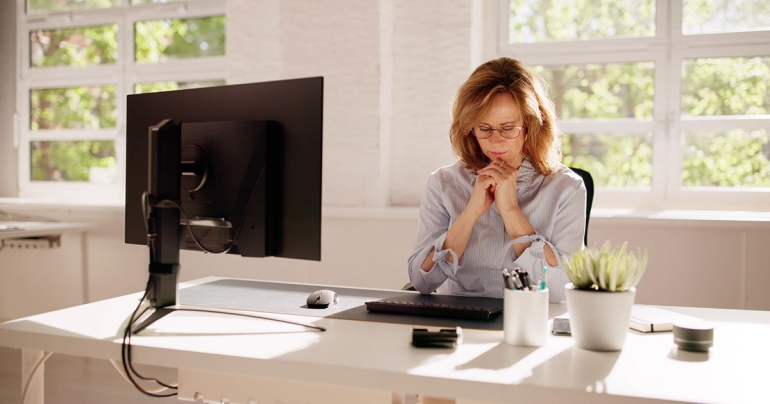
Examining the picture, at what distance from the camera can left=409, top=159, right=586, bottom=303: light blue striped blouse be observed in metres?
1.77

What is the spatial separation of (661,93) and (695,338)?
7.36ft

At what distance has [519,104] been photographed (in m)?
1.81

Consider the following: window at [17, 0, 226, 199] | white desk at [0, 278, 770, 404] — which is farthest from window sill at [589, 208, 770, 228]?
window at [17, 0, 226, 199]

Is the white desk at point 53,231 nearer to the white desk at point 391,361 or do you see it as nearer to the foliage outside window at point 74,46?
the foliage outside window at point 74,46

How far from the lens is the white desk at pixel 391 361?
0.99m

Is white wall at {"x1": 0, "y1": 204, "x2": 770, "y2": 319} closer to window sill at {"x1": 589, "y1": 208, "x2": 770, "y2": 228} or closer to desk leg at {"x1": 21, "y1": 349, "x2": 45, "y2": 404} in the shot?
window sill at {"x1": 589, "y1": 208, "x2": 770, "y2": 228}

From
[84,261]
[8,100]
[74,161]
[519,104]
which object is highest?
[8,100]

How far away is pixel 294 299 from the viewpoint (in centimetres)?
168

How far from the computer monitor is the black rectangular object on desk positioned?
215mm

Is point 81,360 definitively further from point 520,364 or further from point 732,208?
point 732,208

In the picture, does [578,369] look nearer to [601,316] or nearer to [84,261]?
[601,316]

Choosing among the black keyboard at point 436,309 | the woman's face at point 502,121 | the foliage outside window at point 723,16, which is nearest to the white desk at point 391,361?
the black keyboard at point 436,309

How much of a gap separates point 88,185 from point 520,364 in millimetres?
3817

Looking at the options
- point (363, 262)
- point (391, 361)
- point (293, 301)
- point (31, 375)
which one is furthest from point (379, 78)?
point (391, 361)
